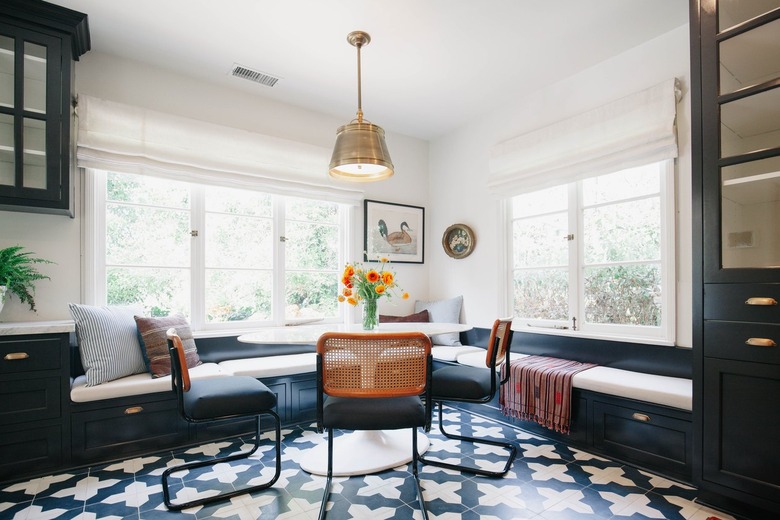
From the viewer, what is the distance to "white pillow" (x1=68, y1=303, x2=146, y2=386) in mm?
2654

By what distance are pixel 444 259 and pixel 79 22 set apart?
3.64 m

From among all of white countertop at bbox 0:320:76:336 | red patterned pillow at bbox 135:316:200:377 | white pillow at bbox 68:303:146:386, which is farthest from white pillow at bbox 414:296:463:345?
white countertop at bbox 0:320:76:336

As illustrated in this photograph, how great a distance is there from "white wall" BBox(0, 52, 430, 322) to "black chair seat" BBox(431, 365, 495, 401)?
214 centimetres

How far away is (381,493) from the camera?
222 cm

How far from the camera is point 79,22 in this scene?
266 cm

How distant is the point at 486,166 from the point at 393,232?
3.95ft

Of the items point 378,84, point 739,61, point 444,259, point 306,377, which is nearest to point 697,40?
point 739,61

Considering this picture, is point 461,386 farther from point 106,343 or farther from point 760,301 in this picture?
point 106,343

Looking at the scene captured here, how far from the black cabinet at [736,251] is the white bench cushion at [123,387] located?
2909 millimetres

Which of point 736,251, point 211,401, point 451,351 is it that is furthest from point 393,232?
point 736,251

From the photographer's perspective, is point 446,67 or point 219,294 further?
point 219,294

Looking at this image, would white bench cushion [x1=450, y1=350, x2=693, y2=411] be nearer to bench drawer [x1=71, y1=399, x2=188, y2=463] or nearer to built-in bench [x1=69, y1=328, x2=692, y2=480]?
built-in bench [x1=69, y1=328, x2=692, y2=480]

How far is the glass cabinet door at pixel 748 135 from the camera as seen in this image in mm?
2006

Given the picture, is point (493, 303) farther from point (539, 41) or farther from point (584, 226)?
point (539, 41)
